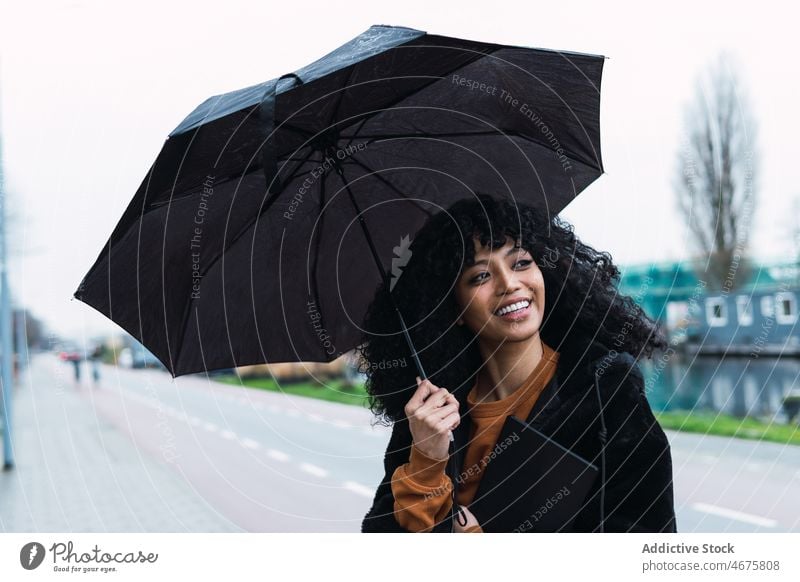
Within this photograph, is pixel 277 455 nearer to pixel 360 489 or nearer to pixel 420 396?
pixel 360 489

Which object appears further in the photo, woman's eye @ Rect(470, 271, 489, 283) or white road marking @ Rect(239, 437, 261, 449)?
white road marking @ Rect(239, 437, 261, 449)

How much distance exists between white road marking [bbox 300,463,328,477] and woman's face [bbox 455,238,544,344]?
120cm

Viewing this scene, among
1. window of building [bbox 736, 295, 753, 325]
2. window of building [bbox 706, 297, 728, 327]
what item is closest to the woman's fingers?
window of building [bbox 706, 297, 728, 327]

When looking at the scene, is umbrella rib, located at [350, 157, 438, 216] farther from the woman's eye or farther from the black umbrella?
the woman's eye

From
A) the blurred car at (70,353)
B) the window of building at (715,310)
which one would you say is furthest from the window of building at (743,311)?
the blurred car at (70,353)

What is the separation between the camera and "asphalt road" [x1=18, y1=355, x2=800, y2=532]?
5.81ft

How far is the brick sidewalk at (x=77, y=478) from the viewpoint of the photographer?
1.77 meters

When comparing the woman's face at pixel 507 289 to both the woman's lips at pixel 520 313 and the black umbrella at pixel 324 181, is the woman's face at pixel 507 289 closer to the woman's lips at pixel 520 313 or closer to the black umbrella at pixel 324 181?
the woman's lips at pixel 520 313

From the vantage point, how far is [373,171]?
1255 millimetres

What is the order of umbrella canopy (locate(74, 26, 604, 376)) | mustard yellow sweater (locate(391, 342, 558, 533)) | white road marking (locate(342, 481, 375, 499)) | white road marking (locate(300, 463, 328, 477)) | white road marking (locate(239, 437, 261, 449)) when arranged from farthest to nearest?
white road marking (locate(300, 463, 328, 477)), white road marking (locate(239, 437, 261, 449)), white road marking (locate(342, 481, 375, 499)), mustard yellow sweater (locate(391, 342, 558, 533)), umbrella canopy (locate(74, 26, 604, 376))
